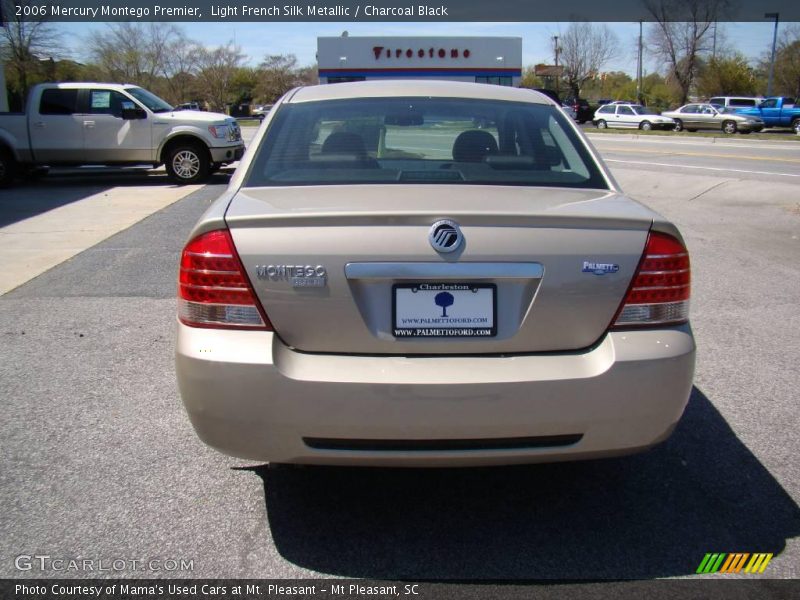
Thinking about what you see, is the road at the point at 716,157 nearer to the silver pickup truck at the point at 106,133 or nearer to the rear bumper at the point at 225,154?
the rear bumper at the point at 225,154

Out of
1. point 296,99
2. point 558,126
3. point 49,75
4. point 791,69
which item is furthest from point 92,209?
point 791,69

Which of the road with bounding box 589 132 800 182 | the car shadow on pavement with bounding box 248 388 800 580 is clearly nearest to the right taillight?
the car shadow on pavement with bounding box 248 388 800 580

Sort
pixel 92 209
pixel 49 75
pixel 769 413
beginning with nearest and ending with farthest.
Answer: pixel 769 413 → pixel 92 209 → pixel 49 75

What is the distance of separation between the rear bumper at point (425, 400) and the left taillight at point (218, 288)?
0.15 ft

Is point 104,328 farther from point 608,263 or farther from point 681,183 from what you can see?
point 681,183

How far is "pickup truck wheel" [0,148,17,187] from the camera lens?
14602 mm

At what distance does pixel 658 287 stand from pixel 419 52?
2536 centimetres

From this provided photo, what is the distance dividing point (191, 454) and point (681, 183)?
1254cm

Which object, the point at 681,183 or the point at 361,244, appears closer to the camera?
the point at 361,244

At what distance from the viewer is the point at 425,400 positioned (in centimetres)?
262

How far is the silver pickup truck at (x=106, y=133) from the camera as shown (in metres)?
14.8

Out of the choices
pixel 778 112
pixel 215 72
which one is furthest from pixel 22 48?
pixel 778 112

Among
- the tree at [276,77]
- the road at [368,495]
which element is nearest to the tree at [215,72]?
the tree at [276,77]

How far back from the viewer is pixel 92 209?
11.8m
